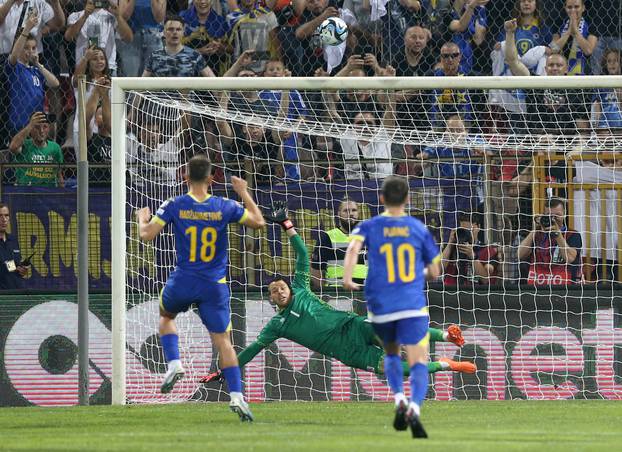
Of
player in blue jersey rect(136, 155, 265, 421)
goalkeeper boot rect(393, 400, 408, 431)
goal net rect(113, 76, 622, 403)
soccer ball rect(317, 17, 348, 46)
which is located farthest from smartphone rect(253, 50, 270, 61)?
goalkeeper boot rect(393, 400, 408, 431)

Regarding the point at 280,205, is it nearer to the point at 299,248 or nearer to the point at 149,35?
the point at 299,248

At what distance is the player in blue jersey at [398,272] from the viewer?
893 cm

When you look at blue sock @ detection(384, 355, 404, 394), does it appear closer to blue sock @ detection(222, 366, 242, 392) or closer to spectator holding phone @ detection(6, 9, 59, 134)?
blue sock @ detection(222, 366, 242, 392)

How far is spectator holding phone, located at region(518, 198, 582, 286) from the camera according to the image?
47.6 ft

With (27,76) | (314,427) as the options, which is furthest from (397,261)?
(27,76)

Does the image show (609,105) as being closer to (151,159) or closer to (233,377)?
(151,159)

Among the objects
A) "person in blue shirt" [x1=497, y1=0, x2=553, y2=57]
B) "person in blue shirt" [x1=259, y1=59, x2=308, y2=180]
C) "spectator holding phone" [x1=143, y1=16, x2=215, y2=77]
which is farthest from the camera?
"person in blue shirt" [x1=497, y1=0, x2=553, y2=57]

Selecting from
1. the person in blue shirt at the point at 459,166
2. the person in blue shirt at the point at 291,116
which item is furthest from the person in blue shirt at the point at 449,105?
the person in blue shirt at the point at 291,116

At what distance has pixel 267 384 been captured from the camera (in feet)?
47.6

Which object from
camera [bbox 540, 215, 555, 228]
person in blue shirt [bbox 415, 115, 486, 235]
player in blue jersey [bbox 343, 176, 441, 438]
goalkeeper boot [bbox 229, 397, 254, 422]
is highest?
person in blue shirt [bbox 415, 115, 486, 235]

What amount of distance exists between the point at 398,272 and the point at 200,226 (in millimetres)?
2062

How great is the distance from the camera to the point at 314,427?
987 centimetres

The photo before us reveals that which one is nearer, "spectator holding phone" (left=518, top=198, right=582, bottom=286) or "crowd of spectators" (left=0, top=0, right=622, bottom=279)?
"spectator holding phone" (left=518, top=198, right=582, bottom=286)

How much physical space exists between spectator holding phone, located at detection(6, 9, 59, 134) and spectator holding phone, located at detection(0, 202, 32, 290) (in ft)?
5.63
